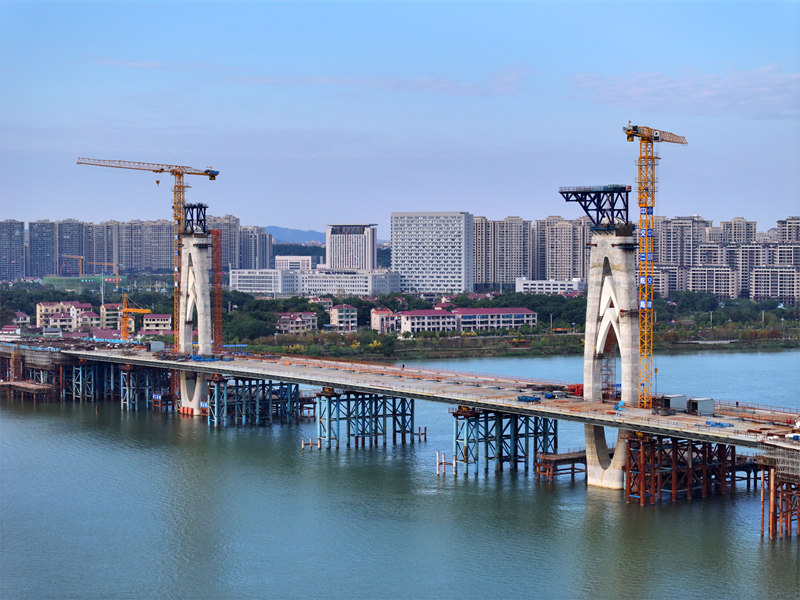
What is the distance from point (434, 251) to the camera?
187250 millimetres

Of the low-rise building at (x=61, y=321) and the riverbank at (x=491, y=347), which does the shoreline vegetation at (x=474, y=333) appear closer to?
the riverbank at (x=491, y=347)

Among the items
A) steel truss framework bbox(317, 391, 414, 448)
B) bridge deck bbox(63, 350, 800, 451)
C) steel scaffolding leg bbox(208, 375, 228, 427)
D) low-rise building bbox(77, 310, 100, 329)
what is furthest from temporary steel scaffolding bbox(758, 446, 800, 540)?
low-rise building bbox(77, 310, 100, 329)

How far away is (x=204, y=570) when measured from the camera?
1364 inches

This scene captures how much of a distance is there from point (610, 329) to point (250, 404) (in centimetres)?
2378

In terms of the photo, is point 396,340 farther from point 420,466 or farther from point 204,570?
point 204,570

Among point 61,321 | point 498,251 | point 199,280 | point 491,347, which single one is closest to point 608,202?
point 199,280

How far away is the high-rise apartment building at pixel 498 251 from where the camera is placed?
633ft

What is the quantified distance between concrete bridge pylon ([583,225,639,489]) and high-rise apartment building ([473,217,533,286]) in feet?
484

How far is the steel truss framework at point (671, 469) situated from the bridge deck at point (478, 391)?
98cm

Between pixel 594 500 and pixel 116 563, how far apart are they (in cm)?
1637

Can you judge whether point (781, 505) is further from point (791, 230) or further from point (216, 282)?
point (791, 230)

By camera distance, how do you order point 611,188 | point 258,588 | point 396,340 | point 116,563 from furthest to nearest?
point 396,340
point 611,188
point 116,563
point 258,588

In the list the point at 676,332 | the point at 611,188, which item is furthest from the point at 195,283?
the point at 676,332

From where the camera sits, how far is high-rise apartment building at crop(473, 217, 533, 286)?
633 ft
